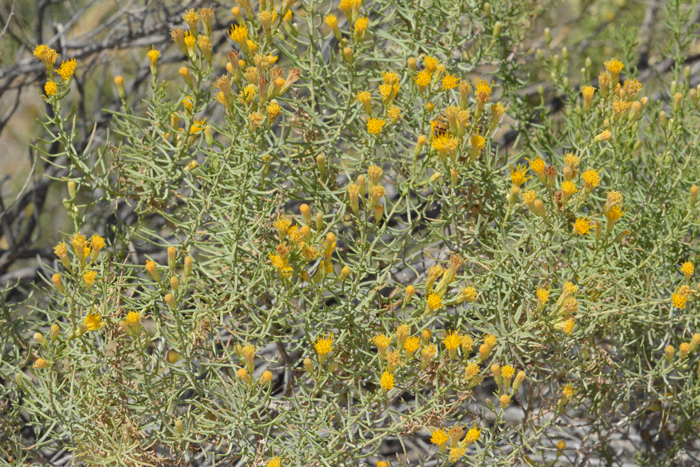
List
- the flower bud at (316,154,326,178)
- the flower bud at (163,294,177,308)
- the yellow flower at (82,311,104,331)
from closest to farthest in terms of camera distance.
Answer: the flower bud at (163,294,177,308) < the yellow flower at (82,311,104,331) < the flower bud at (316,154,326,178)

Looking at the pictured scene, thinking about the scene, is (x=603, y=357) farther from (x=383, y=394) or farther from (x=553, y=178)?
(x=383, y=394)

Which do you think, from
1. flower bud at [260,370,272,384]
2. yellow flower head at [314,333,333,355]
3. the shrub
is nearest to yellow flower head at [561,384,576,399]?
the shrub

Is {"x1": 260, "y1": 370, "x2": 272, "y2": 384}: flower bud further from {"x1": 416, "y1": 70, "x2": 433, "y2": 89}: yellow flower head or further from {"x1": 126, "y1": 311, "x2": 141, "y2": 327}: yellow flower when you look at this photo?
{"x1": 416, "y1": 70, "x2": 433, "y2": 89}: yellow flower head

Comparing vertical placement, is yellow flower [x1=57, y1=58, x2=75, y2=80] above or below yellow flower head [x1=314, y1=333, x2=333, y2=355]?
above

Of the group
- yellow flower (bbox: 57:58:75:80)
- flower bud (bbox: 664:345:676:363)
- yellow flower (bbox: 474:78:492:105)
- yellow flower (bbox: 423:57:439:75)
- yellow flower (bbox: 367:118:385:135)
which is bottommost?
flower bud (bbox: 664:345:676:363)

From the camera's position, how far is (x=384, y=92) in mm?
1218

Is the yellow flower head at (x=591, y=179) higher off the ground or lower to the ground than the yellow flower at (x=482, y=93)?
lower

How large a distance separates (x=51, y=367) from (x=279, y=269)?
1.70ft

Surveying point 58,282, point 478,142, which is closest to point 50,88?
point 58,282

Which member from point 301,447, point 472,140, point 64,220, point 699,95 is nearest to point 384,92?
point 472,140

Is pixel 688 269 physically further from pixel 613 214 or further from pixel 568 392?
pixel 568 392

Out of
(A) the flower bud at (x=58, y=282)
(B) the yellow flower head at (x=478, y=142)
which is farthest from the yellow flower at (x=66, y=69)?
(B) the yellow flower head at (x=478, y=142)

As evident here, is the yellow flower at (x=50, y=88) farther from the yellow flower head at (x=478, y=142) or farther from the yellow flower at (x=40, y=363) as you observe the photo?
the yellow flower head at (x=478, y=142)

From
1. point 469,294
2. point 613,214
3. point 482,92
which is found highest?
point 482,92
